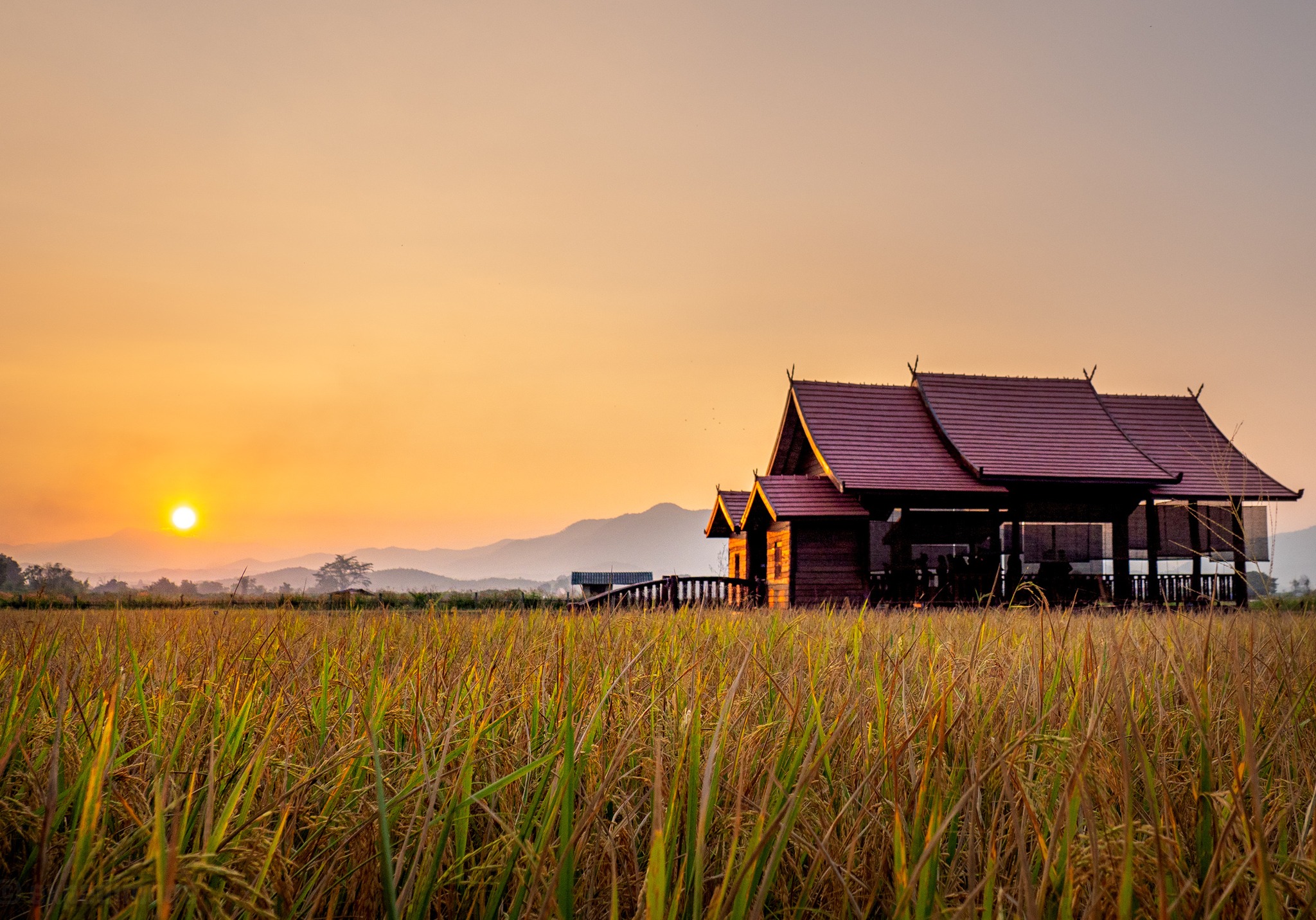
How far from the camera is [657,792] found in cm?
118

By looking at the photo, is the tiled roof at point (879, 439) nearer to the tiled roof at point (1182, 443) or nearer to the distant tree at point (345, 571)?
the tiled roof at point (1182, 443)

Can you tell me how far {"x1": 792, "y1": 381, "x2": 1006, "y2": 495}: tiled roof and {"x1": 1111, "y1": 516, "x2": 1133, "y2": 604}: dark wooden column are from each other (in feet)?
12.8

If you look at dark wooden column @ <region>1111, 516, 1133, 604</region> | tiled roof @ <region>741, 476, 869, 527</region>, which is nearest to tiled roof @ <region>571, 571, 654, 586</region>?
tiled roof @ <region>741, 476, 869, 527</region>

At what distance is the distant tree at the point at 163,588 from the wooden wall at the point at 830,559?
14.2 meters

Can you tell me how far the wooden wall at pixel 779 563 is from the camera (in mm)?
21750

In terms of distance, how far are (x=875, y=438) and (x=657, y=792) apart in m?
22.4

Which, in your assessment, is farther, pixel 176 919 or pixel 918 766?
pixel 918 766

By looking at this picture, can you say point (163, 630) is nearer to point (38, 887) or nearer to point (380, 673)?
point (380, 673)

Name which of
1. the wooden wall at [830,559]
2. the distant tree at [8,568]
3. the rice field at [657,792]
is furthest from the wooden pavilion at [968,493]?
the distant tree at [8,568]

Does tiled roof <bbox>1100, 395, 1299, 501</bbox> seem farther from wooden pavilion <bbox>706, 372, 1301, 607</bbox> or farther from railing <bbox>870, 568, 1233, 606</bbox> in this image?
railing <bbox>870, 568, 1233, 606</bbox>

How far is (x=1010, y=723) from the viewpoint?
2.70m

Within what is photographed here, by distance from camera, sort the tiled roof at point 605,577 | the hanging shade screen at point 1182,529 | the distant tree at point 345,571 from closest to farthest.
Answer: the tiled roof at point 605,577 → the hanging shade screen at point 1182,529 → the distant tree at point 345,571

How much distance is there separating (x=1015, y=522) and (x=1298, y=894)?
2185cm

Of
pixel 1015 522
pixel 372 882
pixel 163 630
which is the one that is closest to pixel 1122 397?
pixel 1015 522
